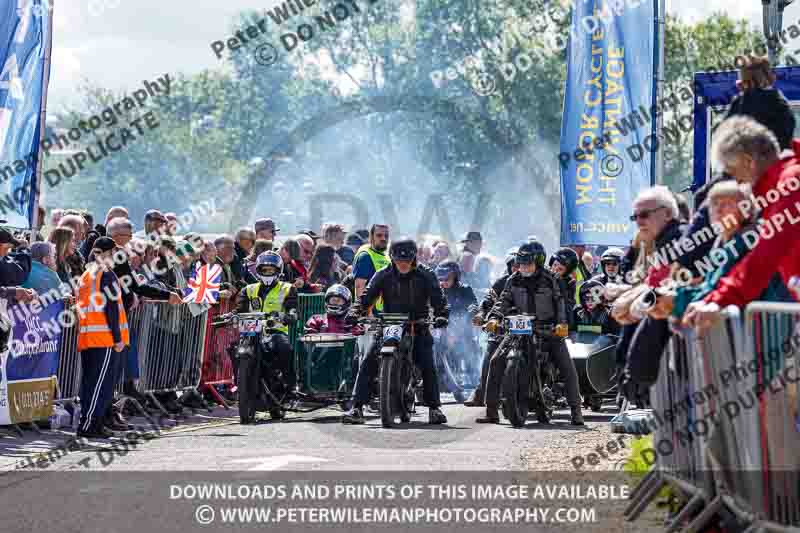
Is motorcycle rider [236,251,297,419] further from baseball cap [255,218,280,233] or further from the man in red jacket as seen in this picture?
the man in red jacket

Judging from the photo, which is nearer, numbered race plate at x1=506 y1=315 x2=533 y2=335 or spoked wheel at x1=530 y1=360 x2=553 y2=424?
numbered race plate at x1=506 y1=315 x2=533 y2=335

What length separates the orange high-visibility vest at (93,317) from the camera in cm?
1414

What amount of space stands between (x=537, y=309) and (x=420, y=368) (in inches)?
57.3

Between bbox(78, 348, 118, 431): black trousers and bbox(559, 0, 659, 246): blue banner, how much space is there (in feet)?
19.4

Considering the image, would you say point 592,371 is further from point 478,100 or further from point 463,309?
point 478,100

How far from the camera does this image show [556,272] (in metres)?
18.9

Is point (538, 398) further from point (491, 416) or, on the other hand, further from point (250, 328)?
point (250, 328)

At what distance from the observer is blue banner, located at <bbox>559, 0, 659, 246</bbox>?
17031mm

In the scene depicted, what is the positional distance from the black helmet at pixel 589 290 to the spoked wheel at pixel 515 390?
2.70 m

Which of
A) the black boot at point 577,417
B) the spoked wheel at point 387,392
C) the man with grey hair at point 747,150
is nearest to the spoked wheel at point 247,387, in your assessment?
the spoked wheel at point 387,392

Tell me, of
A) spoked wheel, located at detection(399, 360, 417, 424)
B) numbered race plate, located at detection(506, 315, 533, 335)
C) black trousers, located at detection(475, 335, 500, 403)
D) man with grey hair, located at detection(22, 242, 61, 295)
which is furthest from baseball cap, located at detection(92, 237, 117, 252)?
black trousers, located at detection(475, 335, 500, 403)

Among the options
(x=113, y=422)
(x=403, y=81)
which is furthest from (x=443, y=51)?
(x=113, y=422)

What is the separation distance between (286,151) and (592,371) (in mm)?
71513

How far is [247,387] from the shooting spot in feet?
52.1
